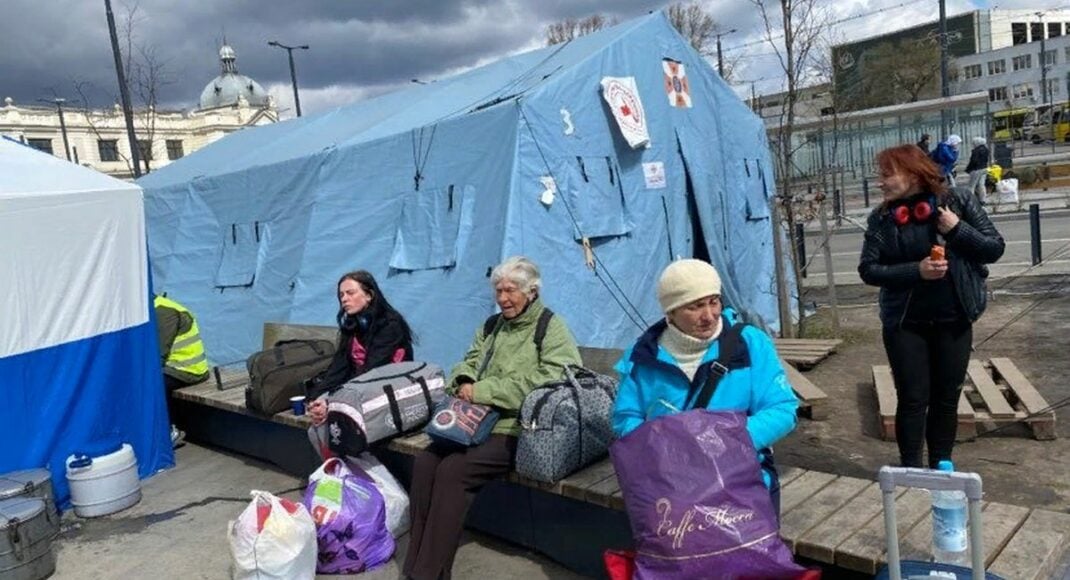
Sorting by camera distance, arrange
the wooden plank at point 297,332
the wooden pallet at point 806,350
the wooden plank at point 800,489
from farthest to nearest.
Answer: the wooden pallet at point 806,350 < the wooden plank at point 297,332 < the wooden plank at point 800,489

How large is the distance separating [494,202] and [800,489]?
3.73 metres

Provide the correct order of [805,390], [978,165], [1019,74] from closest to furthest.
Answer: [805,390], [978,165], [1019,74]

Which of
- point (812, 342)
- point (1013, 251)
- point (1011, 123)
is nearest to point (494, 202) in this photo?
point (812, 342)

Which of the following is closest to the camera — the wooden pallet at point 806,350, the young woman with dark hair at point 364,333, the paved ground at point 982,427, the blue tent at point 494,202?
the paved ground at point 982,427

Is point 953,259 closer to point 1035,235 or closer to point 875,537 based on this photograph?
point 875,537

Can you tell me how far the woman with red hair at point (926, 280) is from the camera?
3.26m

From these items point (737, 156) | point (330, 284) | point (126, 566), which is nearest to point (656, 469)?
point (126, 566)

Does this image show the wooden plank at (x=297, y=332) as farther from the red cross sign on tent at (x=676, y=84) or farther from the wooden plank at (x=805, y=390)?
the red cross sign on tent at (x=676, y=84)

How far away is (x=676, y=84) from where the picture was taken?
7926 millimetres

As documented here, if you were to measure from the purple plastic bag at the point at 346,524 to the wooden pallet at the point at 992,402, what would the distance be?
9.65 feet

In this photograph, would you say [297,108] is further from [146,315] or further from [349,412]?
[349,412]

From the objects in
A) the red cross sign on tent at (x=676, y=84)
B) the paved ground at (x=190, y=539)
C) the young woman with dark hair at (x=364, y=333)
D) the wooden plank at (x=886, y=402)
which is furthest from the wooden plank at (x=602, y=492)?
the red cross sign on tent at (x=676, y=84)

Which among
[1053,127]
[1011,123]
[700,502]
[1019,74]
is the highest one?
[1019,74]

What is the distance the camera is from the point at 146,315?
5734 mm
